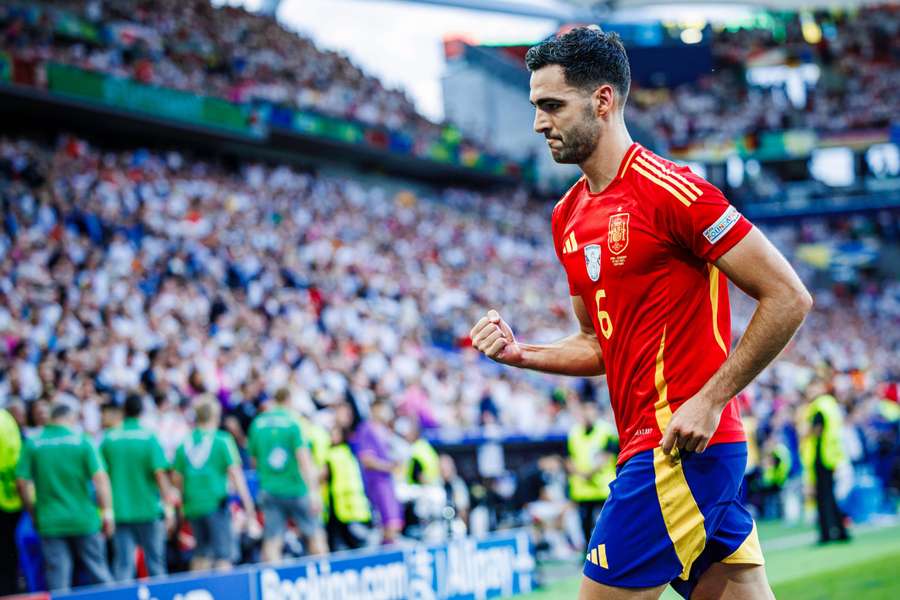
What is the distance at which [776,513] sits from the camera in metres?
17.9

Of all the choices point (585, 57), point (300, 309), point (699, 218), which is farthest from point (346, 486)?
point (699, 218)

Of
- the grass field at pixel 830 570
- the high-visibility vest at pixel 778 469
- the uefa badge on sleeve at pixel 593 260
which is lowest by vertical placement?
the grass field at pixel 830 570

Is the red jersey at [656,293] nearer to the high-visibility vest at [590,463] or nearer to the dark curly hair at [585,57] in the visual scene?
the dark curly hair at [585,57]

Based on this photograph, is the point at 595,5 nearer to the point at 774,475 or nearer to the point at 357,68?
the point at 357,68

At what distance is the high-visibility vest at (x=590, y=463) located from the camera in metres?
12.0

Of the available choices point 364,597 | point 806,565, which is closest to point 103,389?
point 364,597

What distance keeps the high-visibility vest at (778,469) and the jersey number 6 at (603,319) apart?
48.6 ft

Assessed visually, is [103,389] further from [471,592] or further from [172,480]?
[471,592]

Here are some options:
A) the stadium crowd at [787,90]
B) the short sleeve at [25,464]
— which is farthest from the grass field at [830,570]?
the stadium crowd at [787,90]

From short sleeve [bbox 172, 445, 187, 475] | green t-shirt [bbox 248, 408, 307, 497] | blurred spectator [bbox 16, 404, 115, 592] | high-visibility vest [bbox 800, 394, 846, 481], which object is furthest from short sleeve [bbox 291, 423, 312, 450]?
high-visibility vest [bbox 800, 394, 846, 481]

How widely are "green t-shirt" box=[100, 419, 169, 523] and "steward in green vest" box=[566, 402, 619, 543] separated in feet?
15.6

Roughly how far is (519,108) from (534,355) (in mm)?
41038

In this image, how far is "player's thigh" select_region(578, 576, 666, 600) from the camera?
324 centimetres

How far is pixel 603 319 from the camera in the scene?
3.53 meters
